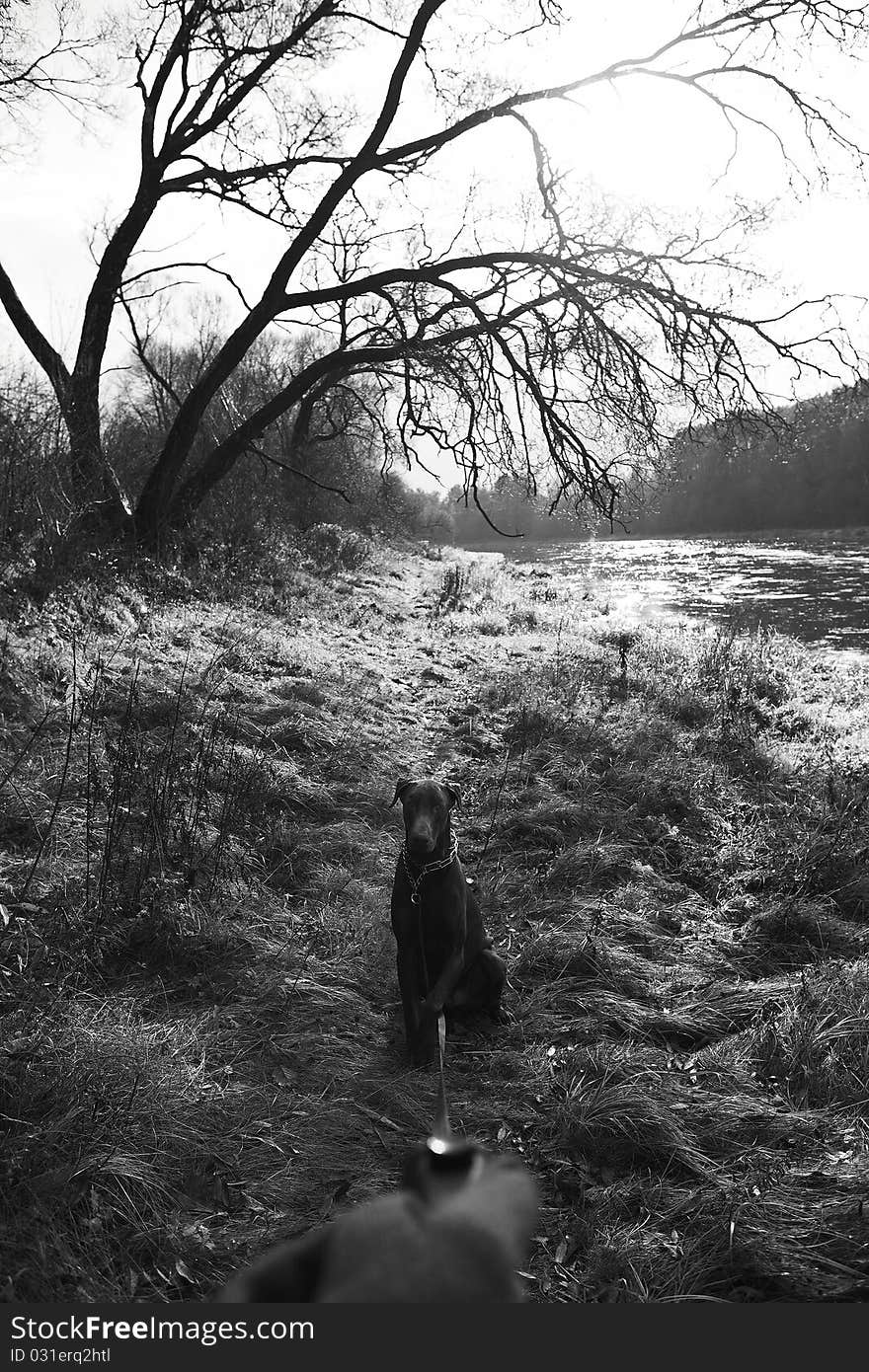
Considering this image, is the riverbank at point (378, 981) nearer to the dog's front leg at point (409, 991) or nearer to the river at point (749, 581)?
the dog's front leg at point (409, 991)

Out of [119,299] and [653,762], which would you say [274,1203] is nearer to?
[653,762]

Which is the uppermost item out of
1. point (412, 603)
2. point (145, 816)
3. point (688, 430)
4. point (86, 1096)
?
point (688, 430)

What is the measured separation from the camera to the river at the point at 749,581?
15586 mm

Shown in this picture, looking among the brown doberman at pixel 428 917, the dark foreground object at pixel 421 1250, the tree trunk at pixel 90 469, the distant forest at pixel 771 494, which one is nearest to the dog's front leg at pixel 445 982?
the brown doberman at pixel 428 917

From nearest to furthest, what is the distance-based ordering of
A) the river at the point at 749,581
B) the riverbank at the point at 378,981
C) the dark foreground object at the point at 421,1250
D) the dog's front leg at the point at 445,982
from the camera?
the dark foreground object at the point at 421,1250 < the riverbank at the point at 378,981 < the dog's front leg at the point at 445,982 < the river at the point at 749,581

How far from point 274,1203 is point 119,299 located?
495 inches

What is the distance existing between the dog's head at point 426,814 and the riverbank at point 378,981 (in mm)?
880

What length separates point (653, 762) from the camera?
21.6 ft

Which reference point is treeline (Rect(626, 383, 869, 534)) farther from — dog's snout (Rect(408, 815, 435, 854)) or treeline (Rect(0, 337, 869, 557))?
dog's snout (Rect(408, 815, 435, 854))

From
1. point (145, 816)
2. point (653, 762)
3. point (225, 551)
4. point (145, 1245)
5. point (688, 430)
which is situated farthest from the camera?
point (225, 551)

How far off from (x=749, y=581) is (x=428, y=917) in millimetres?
21408

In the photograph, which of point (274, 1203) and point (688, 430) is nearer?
point (274, 1203)

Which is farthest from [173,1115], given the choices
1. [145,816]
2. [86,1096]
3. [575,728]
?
[575,728]

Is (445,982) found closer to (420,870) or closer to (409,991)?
(409,991)
